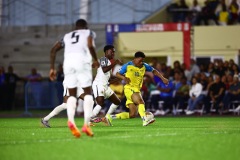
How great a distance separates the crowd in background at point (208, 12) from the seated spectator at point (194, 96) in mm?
6280

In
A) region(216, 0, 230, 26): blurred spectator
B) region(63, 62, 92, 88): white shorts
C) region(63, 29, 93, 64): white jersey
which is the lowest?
region(63, 62, 92, 88): white shorts

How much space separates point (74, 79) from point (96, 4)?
2233 cm

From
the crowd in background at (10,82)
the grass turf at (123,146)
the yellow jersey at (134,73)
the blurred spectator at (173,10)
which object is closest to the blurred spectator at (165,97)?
the crowd in background at (10,82)

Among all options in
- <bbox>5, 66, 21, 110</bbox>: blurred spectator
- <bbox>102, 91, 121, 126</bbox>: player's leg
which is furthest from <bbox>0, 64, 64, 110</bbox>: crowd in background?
<bbox>102, 91, 121, 126</bbox>: player's leg

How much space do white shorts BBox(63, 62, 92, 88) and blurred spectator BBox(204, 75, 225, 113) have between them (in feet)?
53.2

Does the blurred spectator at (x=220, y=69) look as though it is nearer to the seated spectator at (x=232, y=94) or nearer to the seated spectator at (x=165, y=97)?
the seated spectator at (x=232, y=94)

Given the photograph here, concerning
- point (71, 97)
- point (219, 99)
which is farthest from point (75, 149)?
point (219, 99)

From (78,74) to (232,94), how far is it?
16.5 metres

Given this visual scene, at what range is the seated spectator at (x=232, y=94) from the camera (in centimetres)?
3034

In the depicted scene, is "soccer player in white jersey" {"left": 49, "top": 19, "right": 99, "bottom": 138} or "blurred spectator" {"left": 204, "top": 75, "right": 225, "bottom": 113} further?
"blurred spectator" {"left": 204, "top": 75, "right": 225, "bottom": 113}

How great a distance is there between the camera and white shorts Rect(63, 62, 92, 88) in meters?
14.8

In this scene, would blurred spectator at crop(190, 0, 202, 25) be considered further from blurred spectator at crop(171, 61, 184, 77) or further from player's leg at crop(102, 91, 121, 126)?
player's leg at crop(102, 91, 121, 126)

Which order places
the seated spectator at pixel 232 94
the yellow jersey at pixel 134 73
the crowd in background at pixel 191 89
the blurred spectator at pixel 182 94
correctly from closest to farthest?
1. the yellow jersey at pixel 134 73
2. the seated spectator at pixel 232 94
3. the crowd in background at pixel 191 89
4. the blurred spectator at pixel 182 94

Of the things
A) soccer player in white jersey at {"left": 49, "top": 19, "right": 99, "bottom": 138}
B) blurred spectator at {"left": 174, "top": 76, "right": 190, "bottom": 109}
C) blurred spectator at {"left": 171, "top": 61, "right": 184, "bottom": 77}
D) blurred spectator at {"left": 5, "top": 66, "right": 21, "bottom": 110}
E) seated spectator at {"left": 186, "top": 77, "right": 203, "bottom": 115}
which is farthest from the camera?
blurred spectator at {"left": 5, "top": 66, "right": 21, "bottom": 110}
